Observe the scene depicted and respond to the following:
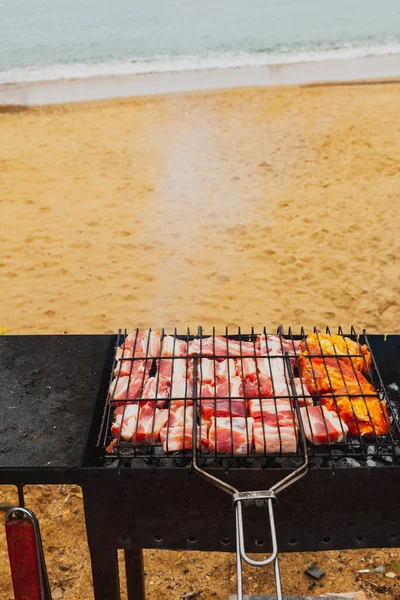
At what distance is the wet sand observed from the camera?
8070mm

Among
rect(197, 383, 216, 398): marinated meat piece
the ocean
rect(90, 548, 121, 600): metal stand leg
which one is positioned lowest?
rect(90, 548, 121, 600): metal stand leg

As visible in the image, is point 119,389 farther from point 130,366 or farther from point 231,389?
point 231,389

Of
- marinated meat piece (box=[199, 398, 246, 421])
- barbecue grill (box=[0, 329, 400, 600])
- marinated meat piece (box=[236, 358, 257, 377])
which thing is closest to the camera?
barbecue grill (box=[0, 329, 400, 600])

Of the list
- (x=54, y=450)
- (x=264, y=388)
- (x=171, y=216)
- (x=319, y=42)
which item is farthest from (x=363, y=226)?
(x=319, y=42)

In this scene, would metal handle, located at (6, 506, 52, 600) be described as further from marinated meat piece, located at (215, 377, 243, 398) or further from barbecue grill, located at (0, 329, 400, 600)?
marinated meat piece, located at (215, 377, 243, 398)

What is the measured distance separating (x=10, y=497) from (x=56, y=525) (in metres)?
0.59

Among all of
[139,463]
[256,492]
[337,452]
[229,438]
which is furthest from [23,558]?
[337,452]

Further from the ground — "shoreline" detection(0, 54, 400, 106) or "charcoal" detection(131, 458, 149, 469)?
"shoreline" detection(0, 54, 400, 106)

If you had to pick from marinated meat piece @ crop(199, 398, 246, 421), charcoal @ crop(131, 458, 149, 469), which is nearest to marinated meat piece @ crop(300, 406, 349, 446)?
marinated meat piece @ crop(199, 398, 246, 421)

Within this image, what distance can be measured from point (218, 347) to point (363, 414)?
1065 mm

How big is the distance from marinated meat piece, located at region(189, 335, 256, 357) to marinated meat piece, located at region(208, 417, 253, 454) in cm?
63

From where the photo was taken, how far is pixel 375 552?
468cm

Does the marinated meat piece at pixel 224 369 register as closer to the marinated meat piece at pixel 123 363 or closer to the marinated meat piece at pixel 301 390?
the marinated meat piece at pixel 301 390

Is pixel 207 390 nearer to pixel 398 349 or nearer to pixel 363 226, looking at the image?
pixel 398 349
